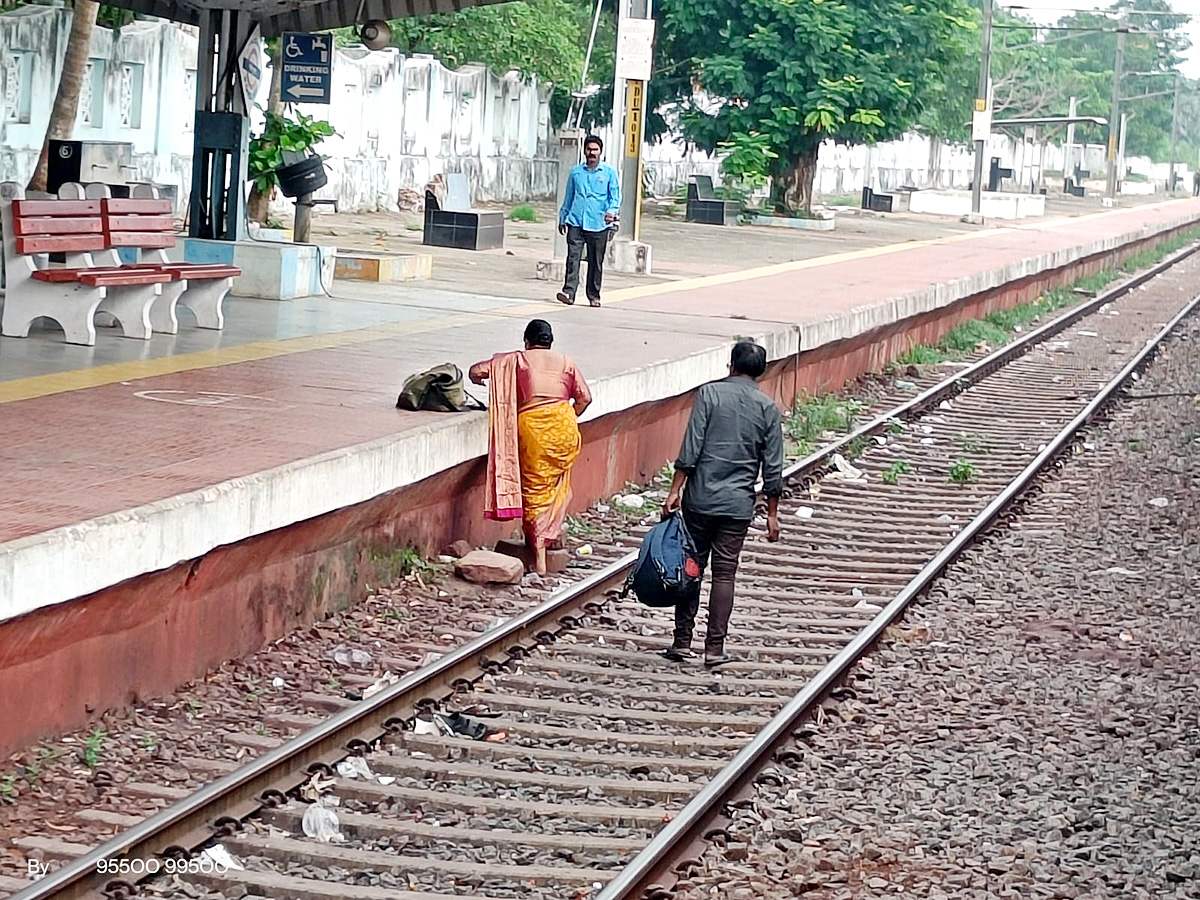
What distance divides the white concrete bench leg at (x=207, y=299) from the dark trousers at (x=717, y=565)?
5.57 metres

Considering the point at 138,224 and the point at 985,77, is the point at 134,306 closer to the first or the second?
the point at 138,224

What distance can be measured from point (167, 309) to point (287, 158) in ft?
25.1

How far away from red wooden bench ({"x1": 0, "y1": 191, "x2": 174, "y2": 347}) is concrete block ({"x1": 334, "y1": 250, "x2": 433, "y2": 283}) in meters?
6.12

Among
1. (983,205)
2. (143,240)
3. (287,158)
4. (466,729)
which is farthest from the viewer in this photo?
(983,205)

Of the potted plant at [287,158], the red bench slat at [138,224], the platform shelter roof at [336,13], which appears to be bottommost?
the red bench slat at [138,224]

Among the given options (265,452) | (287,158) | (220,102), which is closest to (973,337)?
(287,158)

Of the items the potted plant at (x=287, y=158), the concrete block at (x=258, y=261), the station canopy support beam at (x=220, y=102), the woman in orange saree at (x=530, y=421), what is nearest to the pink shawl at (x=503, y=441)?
the woman in orange saree at (x=530, y=421)

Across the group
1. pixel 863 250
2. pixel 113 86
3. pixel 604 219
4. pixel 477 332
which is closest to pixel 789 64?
pixel 863 250

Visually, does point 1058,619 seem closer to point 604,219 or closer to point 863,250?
point 604,219

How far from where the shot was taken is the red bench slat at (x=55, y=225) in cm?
1136

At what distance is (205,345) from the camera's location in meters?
12.4

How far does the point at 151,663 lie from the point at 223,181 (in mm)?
9274

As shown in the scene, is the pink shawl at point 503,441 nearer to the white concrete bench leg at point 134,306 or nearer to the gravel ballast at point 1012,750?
the gravel ballast at point 1012,750

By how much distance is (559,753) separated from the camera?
7.20 metres
